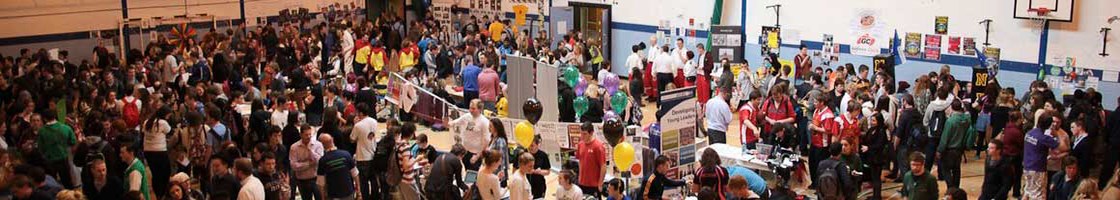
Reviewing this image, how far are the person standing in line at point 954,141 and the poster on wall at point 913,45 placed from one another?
5786mm

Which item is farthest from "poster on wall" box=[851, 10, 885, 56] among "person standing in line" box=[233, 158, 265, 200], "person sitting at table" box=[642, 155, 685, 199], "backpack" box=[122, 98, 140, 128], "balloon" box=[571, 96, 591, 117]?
"person standing in line" box=[233, 158, 265, 200]

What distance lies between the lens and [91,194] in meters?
9.47

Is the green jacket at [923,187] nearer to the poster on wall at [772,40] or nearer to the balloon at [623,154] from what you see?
the balloon at [623,154]

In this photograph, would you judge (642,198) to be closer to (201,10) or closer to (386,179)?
(386,179)

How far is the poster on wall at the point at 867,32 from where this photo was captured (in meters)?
18.0

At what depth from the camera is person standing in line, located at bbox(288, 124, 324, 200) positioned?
9992mm

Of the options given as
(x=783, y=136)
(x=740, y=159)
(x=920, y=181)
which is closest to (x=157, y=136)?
(x=740, y=159)

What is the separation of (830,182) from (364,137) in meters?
4.28

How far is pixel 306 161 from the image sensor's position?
32.9 feet

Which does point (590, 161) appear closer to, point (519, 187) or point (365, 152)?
point (519, 187)

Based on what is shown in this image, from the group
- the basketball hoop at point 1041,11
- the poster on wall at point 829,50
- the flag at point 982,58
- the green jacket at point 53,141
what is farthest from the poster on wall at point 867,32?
the green jacket at point 53,141

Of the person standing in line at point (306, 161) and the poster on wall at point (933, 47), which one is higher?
the poster on wall at point (933, 47)

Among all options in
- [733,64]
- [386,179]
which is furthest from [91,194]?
[733,64]

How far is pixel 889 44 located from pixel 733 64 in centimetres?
252
